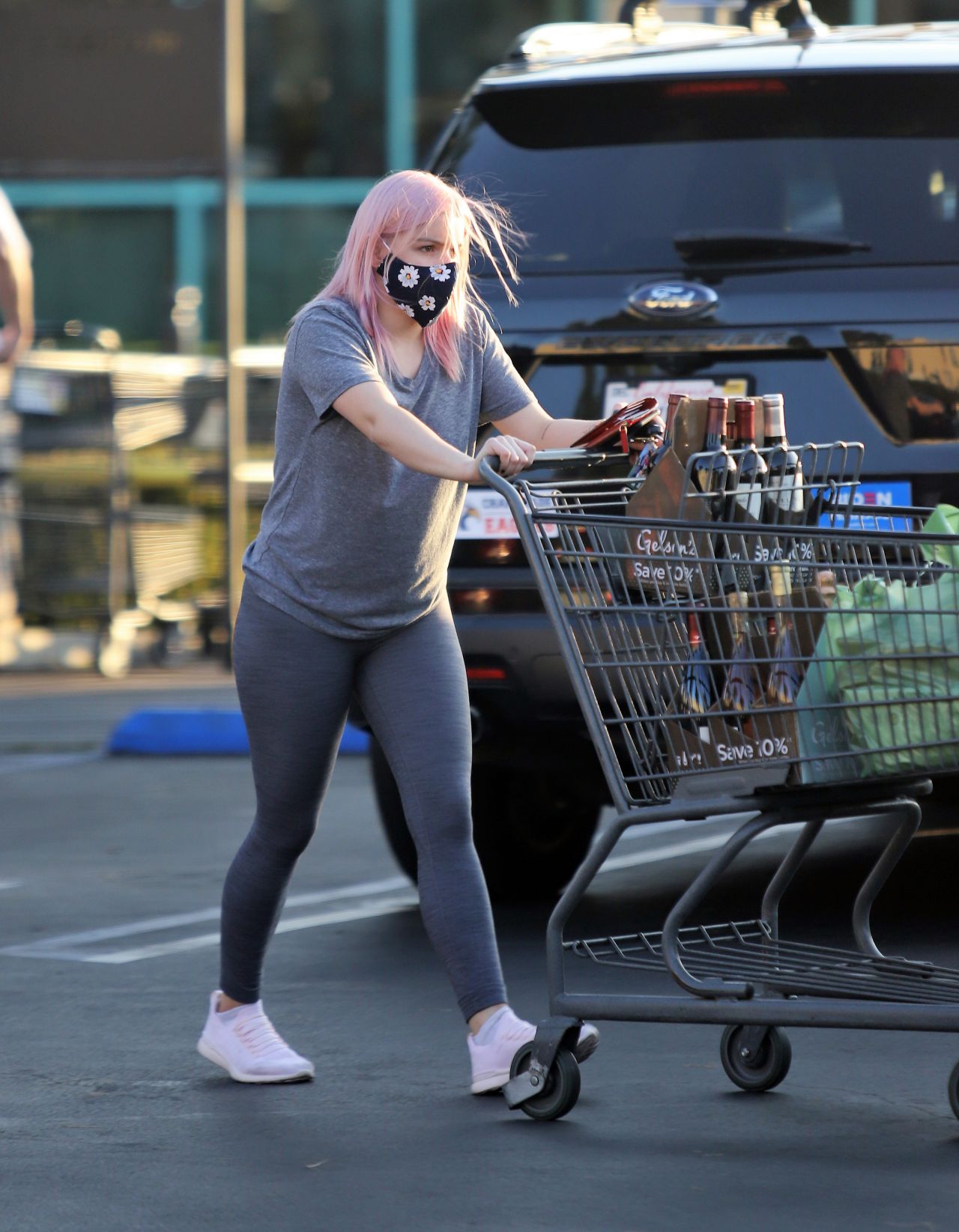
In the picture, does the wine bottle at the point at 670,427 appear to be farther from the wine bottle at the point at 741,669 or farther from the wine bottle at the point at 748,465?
the wine bottle at the point at 741,669

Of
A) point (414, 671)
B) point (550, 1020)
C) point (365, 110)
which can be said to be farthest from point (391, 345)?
point (365, 110)

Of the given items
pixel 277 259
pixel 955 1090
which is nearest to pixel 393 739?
pixel 955 1090

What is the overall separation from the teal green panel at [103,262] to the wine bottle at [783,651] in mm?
12901

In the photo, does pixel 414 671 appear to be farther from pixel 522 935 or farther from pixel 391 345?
pixel 522 935

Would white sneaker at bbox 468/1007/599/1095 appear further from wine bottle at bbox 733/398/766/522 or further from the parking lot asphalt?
wine bottle at bbox 733/398/766/522

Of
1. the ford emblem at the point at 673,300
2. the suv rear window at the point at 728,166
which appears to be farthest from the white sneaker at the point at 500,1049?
the suv rear window at the point at 728,166

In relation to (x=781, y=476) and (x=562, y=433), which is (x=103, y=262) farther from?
(x=781, y=476)

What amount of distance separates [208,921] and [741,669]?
2642 millimetres

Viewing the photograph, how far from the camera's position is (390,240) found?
4.28 metres

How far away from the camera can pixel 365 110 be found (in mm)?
16297

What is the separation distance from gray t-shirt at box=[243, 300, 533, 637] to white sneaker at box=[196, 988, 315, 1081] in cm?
82

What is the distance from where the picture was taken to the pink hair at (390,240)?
4246mm

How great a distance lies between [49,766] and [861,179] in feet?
17.1

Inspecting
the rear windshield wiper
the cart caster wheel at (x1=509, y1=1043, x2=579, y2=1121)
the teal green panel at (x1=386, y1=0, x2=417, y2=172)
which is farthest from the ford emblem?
the teal green panel at (x1=386, y1=0, x2=417, y2=172)
